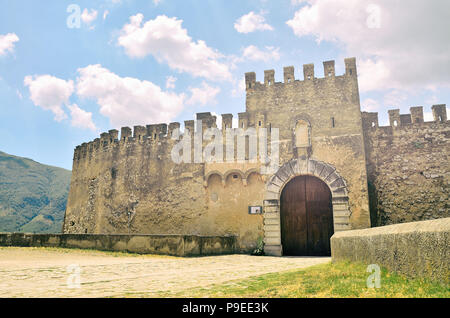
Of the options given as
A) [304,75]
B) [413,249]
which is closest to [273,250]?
[304,75]

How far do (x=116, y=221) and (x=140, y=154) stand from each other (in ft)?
10.2

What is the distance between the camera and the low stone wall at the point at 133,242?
9367 mm

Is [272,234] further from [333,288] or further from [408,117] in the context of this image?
[333,288]

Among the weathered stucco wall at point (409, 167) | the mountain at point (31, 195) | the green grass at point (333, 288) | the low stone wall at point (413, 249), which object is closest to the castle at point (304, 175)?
the weathered stucco wall at point (409, 167)

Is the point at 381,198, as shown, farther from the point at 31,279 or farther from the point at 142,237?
the point at 31,279

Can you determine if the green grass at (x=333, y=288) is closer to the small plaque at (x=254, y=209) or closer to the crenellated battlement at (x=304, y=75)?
the small plaque at (x=254, y=209)

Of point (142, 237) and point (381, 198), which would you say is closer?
point (142, 237)

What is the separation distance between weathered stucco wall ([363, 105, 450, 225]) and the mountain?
34.6 m

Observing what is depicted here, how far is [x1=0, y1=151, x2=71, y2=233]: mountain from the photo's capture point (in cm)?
4153

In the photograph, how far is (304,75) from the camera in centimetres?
1350

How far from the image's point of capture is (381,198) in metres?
12.4
